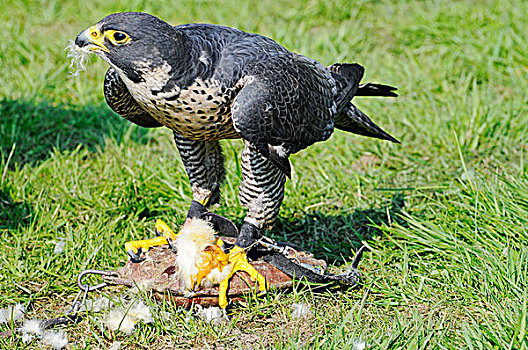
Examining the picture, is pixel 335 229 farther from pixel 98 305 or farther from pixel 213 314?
pixel 98 305

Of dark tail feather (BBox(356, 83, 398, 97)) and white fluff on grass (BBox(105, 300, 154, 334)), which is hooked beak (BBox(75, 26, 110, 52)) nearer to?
white fluff on grass (BBox(105, 300, 154, 334))

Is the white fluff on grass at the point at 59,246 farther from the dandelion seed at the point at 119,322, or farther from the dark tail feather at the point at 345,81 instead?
the dark tail feather at the point at 345,81

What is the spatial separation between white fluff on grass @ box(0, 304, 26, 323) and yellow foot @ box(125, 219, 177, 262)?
0.68 m

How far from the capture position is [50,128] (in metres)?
5.86

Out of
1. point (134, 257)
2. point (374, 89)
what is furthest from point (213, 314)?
point (374, 89)

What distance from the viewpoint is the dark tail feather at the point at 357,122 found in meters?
4.21

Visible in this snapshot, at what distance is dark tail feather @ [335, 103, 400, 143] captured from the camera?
4.21 metres

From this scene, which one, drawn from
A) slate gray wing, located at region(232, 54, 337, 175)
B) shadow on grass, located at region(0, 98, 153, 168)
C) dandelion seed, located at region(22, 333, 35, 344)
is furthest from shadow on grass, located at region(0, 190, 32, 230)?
slate gray wing, located at region(232, 54, 337, 175)

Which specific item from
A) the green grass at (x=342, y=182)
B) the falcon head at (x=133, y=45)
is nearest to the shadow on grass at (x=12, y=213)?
the green grass at (x=342, y=182)

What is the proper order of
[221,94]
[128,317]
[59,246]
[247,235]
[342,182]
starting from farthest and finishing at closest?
[342,182], [59,246], [247,235], [128,317], [221,94]

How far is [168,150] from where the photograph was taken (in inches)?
222

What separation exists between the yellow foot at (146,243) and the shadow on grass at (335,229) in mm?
886

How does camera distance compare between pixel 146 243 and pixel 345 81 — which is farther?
pixel 345 81

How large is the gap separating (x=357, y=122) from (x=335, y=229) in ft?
2.83
